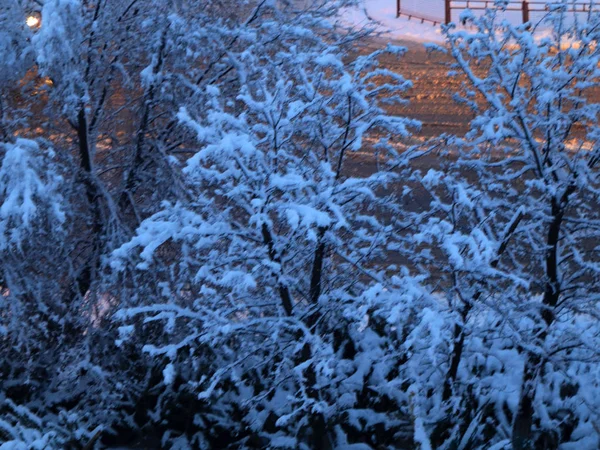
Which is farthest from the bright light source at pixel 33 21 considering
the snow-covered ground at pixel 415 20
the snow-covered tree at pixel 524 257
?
the snow-covered ground at pixel 415 20

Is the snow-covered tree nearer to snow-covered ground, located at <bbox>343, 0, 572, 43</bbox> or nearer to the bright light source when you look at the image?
the bright light source

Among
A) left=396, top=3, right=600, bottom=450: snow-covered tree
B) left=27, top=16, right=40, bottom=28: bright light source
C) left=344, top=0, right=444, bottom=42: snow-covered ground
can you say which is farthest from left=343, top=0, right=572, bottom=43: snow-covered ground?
left=396, top=3, right=600, bottom=450: snow-covered tree

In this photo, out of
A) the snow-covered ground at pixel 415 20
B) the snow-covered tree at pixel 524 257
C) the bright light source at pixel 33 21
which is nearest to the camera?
the snow-covered tree at pixel 524 257

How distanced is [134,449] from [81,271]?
169cm

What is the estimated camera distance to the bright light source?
6.97m

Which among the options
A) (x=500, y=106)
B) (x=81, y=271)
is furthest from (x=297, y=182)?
(x=81, y=271)

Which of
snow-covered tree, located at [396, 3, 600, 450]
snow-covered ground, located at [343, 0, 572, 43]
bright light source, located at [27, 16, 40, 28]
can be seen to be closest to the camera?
snow-covered tree, located at [396, 3, 600, 450]

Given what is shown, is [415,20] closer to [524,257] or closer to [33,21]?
[33,21]

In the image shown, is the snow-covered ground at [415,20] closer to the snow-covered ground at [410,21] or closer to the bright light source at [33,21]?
the snow-covered ground at [410,21]

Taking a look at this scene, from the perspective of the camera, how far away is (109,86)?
7152 millimetres

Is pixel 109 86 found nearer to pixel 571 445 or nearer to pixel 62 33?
pixel 62 33

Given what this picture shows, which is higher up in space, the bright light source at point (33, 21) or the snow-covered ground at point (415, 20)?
the snow-covered ground at point (415, 20)

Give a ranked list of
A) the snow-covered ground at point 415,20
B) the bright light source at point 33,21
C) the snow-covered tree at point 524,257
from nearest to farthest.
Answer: the snow-covered tree at point 524,257 → the bright light source at point 33,21 → the snow-covered ground at point 415,20

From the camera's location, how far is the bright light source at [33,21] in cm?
697
